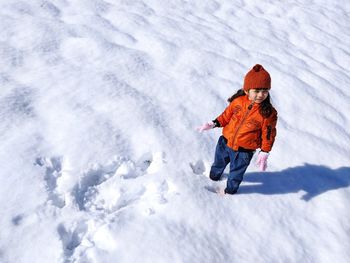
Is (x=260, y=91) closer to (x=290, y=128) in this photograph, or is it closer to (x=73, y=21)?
(x=290, y=128)

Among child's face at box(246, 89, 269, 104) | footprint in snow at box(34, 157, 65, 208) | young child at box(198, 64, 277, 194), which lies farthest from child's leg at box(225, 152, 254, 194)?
footprint in snow at box(34, 157, 65, 208)

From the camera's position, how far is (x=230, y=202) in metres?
3.30

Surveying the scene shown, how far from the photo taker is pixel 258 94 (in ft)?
9.82

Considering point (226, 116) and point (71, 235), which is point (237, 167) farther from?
point (71, 235)

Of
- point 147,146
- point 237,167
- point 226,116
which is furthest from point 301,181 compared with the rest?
point 147,146

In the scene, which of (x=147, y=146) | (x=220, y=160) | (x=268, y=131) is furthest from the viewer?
(x=147, y=146)

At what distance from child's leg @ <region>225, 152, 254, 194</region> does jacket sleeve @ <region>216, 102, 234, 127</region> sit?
0.28 m

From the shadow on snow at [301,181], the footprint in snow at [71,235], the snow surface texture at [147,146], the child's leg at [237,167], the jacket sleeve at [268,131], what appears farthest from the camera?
the shadow on snow at [301,181]

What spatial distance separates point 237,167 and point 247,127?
15.5 inches

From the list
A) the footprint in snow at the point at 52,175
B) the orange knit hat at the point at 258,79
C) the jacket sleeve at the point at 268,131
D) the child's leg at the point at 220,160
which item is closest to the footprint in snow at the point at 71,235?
the footprint in snow at the point at 52,175

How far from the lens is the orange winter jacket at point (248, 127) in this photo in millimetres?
3092

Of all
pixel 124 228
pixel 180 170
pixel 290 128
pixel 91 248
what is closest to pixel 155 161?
pixel 180 170

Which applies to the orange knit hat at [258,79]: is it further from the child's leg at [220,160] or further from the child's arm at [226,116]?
the child's leg at [220,160]

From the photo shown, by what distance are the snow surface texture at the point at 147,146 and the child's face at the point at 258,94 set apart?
3.08ft
